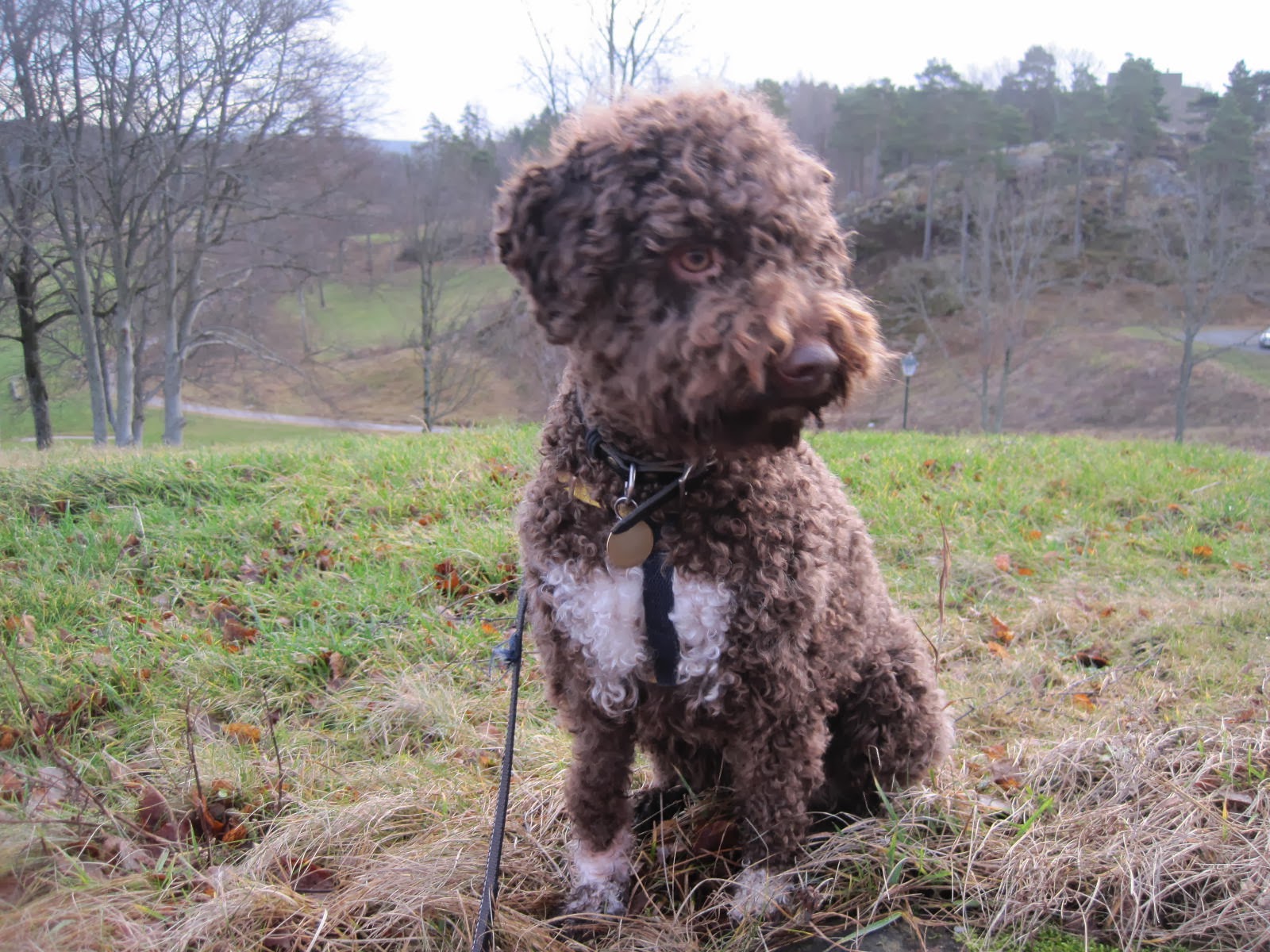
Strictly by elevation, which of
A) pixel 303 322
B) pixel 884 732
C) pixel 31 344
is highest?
pixel 303 322

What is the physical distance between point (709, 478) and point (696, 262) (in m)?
0.49

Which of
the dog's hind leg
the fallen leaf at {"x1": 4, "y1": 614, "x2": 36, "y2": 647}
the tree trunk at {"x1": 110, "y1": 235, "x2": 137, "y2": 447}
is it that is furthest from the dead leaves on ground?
the tree trunk at {"x1": 110, "y1": 235, "x2": 137, "y2": 447}

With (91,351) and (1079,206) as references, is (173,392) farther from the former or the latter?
(1079,206)

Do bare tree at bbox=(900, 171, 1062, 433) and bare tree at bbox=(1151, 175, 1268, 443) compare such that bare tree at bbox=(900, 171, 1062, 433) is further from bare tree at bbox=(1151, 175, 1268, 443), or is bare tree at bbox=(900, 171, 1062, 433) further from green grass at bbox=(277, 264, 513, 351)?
green grass at bbox=(277, 264, 513, 351)

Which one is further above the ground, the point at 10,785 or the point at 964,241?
the point at 964,241

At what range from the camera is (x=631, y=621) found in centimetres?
192

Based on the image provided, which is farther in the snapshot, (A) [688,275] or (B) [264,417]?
(B) [264,417]

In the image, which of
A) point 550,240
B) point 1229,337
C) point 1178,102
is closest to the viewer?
point 550,240

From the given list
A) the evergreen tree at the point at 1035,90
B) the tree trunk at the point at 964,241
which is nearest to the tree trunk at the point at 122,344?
the tree trunk at the point at 964,241

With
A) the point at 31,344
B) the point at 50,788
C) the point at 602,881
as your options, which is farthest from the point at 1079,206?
the point at 50,788

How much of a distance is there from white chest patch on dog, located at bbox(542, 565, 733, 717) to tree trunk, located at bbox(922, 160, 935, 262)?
40.4 meters

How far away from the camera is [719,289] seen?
5.49ft

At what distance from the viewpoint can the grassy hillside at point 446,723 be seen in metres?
2.03

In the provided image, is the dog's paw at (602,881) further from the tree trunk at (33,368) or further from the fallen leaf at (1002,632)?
the tree trunk at (33,368)
